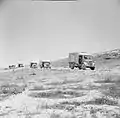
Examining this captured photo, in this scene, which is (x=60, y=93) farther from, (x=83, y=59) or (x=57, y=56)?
(x=83, y=59)

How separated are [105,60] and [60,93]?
1.64m

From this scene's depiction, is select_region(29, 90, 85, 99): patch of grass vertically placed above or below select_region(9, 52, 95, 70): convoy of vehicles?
below

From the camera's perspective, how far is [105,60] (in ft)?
21.3

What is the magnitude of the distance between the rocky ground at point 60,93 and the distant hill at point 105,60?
7.1 inches

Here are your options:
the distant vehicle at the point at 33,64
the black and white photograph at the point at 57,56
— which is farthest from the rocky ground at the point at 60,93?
the distant vehicle at the point at 33,64

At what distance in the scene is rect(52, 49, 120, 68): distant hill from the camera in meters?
6.01

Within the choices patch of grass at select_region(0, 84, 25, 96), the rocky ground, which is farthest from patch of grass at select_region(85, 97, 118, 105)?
patch of grass at select_region(0, 84, 25, 96)

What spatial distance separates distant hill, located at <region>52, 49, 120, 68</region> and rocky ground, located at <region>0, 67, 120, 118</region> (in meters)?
0.18

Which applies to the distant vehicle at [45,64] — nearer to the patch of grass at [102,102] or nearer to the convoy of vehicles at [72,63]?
the convoy of vehicles at [72,63]

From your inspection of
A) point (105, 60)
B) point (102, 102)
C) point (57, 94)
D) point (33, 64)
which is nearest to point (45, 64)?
point (33, 64)

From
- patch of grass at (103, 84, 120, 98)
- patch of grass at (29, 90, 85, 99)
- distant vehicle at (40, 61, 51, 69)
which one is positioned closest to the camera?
patch of grass at (103, 84, 120, 98)

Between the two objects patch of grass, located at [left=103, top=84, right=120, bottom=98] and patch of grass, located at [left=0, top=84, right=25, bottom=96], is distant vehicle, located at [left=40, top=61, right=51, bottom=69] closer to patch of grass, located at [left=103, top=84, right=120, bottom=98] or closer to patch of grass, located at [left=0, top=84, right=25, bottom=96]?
patch of grass, located at [left=0, top=84, right=25, bottom=96]

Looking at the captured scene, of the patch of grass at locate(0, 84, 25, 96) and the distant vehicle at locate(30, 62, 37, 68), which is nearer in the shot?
the patch of grass at locate(0, 84, 25, 96)

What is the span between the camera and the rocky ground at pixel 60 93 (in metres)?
5.16
